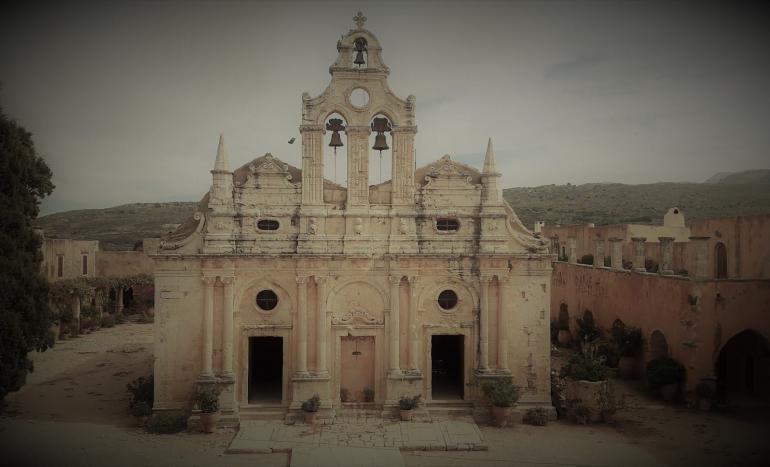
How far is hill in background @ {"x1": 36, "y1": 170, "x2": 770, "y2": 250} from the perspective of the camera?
171ft

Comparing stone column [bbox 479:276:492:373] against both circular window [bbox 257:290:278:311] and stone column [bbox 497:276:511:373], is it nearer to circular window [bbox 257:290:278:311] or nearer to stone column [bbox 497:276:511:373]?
stone column [bbox 497:276:511:373]

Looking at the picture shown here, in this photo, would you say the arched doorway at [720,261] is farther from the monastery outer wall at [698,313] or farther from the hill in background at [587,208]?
the hill in background at [587,208]

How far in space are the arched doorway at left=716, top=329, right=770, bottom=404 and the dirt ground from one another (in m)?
1.76

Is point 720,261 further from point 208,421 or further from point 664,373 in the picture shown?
point 208,421

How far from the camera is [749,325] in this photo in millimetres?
17969

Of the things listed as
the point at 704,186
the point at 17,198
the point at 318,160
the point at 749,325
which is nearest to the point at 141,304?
the point at 17,198

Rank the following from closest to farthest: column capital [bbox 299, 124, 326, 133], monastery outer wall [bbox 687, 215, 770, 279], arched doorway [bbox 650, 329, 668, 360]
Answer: column capital [bbox 299, 124, 326, 133], arched doorway [bbox 650, 329, 668, 360], monastery outer wall [bbox 687, 215, 770, 279]

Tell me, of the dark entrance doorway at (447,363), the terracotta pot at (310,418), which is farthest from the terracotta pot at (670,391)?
the terracotta pot at (310,418)

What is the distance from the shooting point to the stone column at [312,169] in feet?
56.2

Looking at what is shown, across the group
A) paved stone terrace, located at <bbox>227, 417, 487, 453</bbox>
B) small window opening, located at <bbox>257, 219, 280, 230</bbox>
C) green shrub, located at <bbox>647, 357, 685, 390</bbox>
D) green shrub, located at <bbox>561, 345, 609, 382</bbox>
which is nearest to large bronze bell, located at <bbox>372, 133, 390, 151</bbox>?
small window opening, located at <bbox>257, 219, 280, 230</bbox>

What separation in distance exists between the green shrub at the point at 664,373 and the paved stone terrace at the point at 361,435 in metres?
7.36

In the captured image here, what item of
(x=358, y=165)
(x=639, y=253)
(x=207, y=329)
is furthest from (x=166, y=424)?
(x=639, y=253)

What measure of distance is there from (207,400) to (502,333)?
30.5 ft

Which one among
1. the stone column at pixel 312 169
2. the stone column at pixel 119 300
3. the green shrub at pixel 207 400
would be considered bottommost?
the green shrub at pixel 207 400
